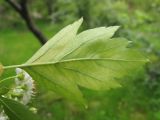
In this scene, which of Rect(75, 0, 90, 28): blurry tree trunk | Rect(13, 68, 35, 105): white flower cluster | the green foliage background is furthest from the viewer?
Rect(75, 0, 90, 28): blurry tree trunk

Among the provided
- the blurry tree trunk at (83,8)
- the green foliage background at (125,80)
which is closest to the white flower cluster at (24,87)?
the green foliage background at (125,80)

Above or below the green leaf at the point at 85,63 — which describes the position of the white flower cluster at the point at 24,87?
below

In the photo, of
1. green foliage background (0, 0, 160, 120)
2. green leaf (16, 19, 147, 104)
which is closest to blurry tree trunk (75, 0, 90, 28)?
green foliage background (0, 0, 160, 120)

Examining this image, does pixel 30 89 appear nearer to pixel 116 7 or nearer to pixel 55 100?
pixel 55 100

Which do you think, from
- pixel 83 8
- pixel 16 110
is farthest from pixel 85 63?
pixel 83 8

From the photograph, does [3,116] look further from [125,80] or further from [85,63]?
[125,80]

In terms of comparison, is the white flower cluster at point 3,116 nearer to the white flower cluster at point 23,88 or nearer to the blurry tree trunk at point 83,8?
the white flower cluster at point 23,88

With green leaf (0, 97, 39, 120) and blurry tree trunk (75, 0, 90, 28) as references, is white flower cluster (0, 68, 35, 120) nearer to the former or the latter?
green leaf (0, 97, 39, 120)
